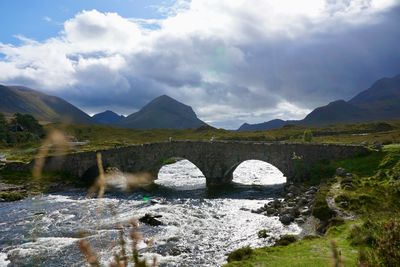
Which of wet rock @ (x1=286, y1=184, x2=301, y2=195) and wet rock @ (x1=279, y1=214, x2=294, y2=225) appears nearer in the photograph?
wet rock @ (x1=279, y1=214, x2=294, y2=225)

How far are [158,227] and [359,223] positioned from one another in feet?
55.9

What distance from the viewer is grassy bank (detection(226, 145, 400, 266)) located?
37.3 ft

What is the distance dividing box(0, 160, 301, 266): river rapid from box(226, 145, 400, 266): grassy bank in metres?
4.11

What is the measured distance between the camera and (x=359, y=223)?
27234mm

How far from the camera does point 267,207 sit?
44.2 m

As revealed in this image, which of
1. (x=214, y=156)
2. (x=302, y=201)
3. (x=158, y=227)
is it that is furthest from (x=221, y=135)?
(x=158, y=227)

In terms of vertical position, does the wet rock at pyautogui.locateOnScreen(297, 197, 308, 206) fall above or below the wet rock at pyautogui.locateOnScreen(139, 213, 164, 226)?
above

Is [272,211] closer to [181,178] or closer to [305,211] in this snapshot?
[305,211]

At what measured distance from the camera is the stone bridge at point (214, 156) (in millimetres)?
61753

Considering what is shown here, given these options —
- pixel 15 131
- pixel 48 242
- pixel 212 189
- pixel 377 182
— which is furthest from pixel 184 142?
pixel 15 131

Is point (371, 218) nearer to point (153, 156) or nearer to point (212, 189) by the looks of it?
point (212, 189)

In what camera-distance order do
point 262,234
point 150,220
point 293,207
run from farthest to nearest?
point 293,207 → point 150,220 → point 262,234

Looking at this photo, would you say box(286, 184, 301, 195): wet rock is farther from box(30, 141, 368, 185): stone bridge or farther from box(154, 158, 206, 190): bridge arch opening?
box(154, 158, 206, 190): bridge arch opening

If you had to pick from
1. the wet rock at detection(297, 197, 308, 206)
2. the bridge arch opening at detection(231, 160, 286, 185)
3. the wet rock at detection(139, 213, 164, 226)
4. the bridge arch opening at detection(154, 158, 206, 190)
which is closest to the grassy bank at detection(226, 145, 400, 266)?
the wet rock at detection(297, 197, 308, 206)
